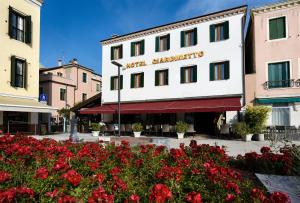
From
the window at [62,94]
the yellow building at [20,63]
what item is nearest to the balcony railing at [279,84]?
the yellow building at [20,63]

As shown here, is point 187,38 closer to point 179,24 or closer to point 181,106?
point 179,24

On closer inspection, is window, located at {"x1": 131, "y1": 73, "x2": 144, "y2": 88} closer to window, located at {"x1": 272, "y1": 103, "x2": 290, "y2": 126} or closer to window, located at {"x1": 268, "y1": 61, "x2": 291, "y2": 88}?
window, located at {"x1": 268, "y1": 61, "x2": 291, "y2": 88}

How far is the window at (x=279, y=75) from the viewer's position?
61.2ft

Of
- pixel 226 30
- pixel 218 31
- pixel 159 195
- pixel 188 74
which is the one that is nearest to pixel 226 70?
pixel 226 30

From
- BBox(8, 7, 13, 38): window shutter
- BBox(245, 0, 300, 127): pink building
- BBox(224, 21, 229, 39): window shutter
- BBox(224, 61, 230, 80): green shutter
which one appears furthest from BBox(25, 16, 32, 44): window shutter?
BBox(245, 0, 300, 127): pink building

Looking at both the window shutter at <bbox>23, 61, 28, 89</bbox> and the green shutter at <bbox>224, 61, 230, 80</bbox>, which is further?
the window shutter at <bbox>23, 61, 28, 89</bbox>

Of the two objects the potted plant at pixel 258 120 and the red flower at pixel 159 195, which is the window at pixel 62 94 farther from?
the red flower at pixel 159 195

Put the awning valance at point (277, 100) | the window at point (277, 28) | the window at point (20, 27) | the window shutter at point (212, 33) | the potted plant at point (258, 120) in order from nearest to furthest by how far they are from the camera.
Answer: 1. the potted plant at point (258, 120)
2. the awning valance at point (277, 100)
3. the window at point (277, 28)
4. the window shutter at point (212, 33)
5. the window at point (20, 27)

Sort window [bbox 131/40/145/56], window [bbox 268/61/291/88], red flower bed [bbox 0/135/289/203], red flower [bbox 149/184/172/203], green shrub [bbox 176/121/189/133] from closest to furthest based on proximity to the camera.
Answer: red flower [bbox 149/184/172/203]
red flower bed [bbox 0/135/289/203]
window [bbox 268/61/291/88]
green shrub [bbox 176/121/189/133]
window [bbox 131/40/145/56]

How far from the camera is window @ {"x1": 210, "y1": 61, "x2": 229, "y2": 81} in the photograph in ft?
66.3

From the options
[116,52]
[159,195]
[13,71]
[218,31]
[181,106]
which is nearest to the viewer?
[159,195]

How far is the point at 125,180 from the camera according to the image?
4.46m

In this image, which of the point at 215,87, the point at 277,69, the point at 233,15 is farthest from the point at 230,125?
the point at 233,15

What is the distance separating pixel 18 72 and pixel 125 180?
2085 centimetres
